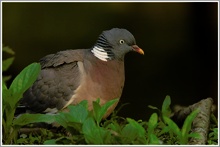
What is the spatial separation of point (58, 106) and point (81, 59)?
273 mm

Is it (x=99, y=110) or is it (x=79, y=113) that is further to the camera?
(x=99, y=110)

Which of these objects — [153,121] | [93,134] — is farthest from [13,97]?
[153,121]

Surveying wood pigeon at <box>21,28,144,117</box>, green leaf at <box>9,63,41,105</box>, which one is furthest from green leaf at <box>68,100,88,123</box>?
wood pigeon at <box>21,28,144,117</box>

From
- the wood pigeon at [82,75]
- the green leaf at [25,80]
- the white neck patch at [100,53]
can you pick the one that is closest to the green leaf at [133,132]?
the green leaf at [25,80]

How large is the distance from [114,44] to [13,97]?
948 millimetres

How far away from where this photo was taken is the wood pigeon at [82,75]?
8.57 ft

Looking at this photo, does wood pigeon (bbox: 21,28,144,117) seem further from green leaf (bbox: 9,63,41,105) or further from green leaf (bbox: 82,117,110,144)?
green leaf (bbox: 82,117,110,144)

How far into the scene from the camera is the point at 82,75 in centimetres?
263

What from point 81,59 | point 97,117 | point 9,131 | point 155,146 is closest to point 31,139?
point 9,131

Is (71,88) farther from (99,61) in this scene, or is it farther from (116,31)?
(116,31)

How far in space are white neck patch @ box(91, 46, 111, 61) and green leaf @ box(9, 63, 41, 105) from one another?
84 cm

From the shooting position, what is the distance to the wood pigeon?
2.61 metres

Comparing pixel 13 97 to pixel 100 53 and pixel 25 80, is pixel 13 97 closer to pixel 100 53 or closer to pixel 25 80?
pixel 25 80

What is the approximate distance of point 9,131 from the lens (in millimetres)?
1830
